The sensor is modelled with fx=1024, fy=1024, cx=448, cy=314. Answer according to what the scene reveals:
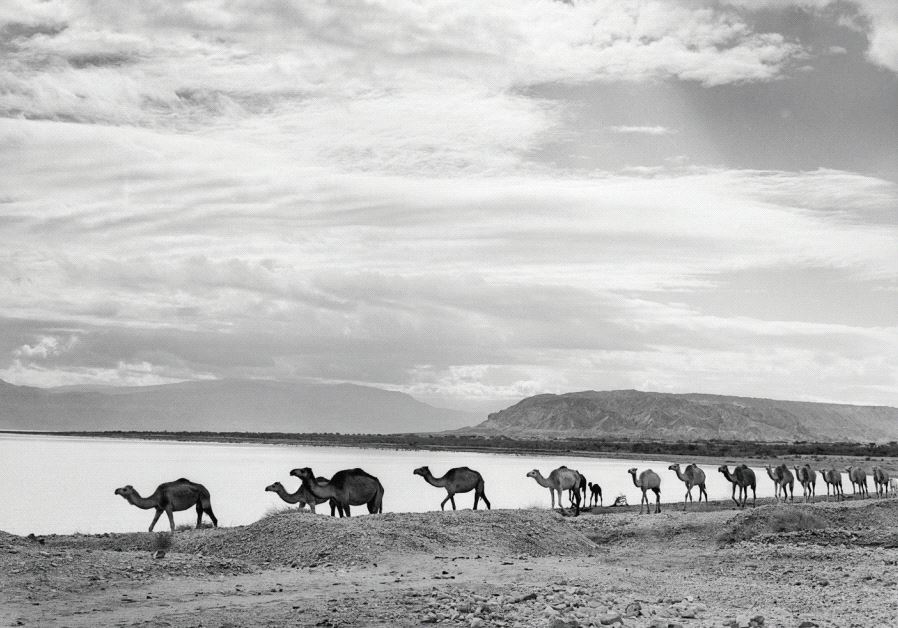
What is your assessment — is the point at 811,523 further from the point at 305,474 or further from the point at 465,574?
the point at 305,474

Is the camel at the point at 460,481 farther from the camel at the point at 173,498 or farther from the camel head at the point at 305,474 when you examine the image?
the camel at the point at 173,498

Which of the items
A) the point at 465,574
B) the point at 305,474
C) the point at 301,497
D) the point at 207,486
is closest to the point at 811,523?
the point at 465,574

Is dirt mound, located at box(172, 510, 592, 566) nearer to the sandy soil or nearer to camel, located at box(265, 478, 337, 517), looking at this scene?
the sandy soil

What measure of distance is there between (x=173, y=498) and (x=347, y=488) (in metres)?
4.11

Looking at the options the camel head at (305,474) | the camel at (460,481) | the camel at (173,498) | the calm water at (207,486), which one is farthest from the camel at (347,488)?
the calm water at (207,486)

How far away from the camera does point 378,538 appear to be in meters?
19.6

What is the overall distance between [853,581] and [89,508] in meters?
30.2

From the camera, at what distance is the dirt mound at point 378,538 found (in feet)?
62.0

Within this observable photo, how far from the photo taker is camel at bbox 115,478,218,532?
24.1m

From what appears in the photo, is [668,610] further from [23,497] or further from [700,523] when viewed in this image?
[23,497]

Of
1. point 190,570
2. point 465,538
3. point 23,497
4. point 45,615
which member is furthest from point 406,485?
point 45,615

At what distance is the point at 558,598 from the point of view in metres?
13.9

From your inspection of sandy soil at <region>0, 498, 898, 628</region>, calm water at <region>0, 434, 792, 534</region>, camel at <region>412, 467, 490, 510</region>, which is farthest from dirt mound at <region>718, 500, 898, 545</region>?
calm water at <region>0, 434, 792, 534</region>

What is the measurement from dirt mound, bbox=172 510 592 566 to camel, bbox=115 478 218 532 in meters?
2.79
